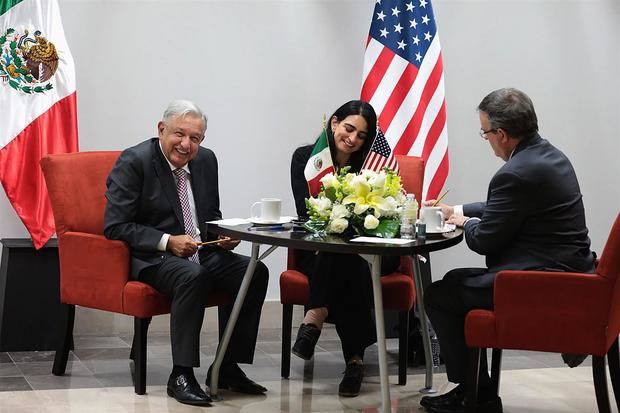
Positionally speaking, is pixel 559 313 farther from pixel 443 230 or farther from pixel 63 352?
pixel 63 352

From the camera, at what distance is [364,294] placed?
4516 mm

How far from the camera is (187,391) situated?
4.15 metres

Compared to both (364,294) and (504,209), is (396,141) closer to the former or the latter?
(364,294)

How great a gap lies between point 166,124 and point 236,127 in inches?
56.0

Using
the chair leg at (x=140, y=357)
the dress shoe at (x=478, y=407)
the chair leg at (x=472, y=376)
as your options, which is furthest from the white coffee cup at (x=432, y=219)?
the chair leg at (x=140, y=357)

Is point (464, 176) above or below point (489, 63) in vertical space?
below

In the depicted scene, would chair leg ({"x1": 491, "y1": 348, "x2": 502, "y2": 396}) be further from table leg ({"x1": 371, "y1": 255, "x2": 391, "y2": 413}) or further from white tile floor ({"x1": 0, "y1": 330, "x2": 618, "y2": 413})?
table leg ({"x1": 371, "y1": 255, "x2": 391, "y2": 413})

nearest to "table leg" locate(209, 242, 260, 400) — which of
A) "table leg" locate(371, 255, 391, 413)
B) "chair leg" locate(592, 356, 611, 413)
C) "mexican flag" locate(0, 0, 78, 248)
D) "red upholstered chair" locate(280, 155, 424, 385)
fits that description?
"red upholstered chair" locate(280, 155, 424, 385)

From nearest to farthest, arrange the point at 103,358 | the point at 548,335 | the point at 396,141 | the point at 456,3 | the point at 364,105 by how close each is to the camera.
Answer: the point at 548,335
the point at 364,105
the point at 103,358
the point at 396,141
the point at 456,3

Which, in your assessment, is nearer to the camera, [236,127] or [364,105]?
[364,105]

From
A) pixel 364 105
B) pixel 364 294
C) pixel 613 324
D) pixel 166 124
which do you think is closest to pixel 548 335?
pixel 613 324

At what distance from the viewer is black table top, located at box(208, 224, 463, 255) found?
11.7 ft

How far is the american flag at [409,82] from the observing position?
566cm

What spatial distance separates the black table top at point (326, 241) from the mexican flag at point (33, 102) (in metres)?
1.44
